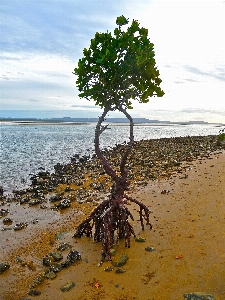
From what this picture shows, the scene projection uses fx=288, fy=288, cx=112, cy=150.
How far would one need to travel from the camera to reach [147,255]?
998cm

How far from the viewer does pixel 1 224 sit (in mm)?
14883

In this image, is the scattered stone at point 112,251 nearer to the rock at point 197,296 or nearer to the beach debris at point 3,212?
the rock at point 197,296

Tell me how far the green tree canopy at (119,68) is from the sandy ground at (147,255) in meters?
5.53

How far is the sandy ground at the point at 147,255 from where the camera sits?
8.29m

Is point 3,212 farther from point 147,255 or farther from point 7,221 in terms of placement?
point 147,255

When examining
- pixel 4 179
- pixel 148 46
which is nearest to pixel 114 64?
pixel 148 46

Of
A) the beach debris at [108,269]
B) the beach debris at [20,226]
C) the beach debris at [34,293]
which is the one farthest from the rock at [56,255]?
the beach debris at [20,226]

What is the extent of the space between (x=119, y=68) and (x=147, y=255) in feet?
22.3

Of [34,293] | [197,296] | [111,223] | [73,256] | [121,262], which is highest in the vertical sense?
[111,223]

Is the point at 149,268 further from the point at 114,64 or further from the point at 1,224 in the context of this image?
the point at 1,224

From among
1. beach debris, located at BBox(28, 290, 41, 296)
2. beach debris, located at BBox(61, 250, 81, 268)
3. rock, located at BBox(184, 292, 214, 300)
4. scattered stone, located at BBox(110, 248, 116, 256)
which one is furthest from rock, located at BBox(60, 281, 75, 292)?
rock, located at BBox(184, 292, 214, 300)

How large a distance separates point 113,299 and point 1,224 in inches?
356

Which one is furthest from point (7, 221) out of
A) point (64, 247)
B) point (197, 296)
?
point (197, 296)

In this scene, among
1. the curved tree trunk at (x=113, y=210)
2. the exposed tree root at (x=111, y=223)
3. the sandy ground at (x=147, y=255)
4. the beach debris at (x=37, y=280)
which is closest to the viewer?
the sandy ground at (x=147, y=255)
